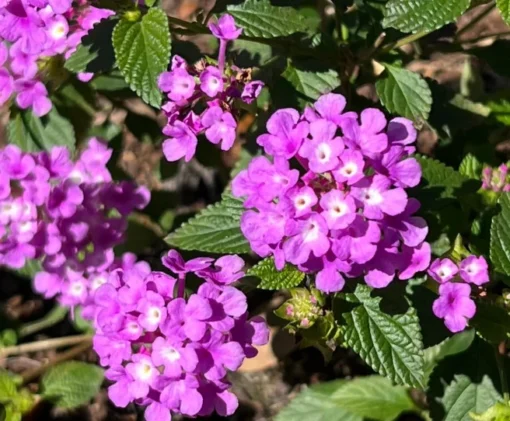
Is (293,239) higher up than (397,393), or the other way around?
(293,239)

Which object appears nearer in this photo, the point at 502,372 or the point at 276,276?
the point at 276,276

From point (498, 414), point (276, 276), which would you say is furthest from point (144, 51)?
point (498, 414)

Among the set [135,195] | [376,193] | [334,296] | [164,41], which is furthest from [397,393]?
[164,41]

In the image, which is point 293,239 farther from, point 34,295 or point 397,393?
point 34,295

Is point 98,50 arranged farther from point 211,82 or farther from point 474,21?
point 474,21

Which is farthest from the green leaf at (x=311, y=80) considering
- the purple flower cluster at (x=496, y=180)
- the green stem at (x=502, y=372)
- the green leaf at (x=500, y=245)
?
the green stem at (x=502, y=372)

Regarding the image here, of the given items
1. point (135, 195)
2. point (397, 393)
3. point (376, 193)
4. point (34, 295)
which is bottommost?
point (34, 295)

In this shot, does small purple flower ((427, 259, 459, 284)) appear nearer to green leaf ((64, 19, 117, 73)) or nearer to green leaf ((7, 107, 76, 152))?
green leaf ((64, 19, 117, 73))
